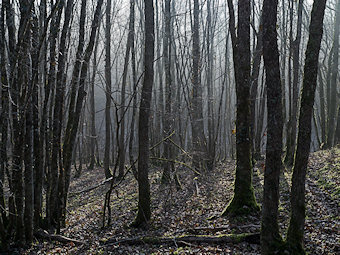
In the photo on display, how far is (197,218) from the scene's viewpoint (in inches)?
281

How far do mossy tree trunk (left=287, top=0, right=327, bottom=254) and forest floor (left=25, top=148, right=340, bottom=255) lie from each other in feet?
3.19

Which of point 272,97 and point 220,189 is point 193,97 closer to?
point 220,189

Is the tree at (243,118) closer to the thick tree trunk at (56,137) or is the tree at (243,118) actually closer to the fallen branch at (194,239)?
the fallen branch at (194,239)

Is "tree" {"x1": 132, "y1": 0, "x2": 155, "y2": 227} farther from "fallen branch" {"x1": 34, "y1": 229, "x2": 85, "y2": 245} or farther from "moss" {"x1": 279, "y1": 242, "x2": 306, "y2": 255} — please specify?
"moss" {"x1": 279, "y1": 242, "x2": 306, "y2": 255}

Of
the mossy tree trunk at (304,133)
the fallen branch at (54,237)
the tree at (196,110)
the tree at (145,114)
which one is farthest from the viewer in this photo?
the tree at (196,110)

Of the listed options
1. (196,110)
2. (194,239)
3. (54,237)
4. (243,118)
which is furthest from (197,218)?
(196,110)

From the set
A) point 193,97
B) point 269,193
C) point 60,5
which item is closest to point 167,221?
point 269,193

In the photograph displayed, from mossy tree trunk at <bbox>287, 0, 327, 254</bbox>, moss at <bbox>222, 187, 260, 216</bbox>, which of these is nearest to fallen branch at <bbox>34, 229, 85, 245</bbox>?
moss at <bbox>222, 187, 260, 216</bbox>

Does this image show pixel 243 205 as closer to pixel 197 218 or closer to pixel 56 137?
pixel 197 218

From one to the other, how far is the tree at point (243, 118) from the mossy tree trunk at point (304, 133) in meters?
2.27

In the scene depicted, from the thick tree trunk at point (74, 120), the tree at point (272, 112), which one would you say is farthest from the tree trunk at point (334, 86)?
the thick tree trunk at point (74, 120)

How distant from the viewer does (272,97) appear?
414 centimetres

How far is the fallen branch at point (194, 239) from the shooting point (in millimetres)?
5434

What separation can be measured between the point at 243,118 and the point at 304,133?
2.44 meters
